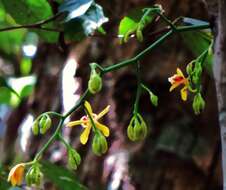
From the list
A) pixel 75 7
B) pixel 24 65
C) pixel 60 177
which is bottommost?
pixel 60 177

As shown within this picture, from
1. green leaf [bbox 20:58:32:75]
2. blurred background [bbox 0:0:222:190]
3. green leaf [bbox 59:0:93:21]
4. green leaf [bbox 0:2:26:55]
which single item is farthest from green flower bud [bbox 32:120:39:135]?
green leaf [bbox 20:58:32:75]

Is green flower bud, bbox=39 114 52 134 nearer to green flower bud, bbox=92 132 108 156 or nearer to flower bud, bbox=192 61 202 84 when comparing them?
green flower bud, bbox=92 132 108 156

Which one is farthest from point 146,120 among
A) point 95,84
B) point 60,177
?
point 95,84

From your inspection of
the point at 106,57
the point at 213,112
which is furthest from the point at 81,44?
the point at 213,112

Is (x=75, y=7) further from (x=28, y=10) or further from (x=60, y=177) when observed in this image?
(x=60, y=177)

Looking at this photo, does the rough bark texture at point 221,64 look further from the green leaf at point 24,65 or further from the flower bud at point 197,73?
the green leaf at point 24,65

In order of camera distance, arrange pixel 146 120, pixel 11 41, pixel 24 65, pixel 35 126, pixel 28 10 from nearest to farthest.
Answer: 1. pixel 35 126
2. pixel 28 10
3. pixel 146 120
4. pixel 11 41
5. pixel 24 65

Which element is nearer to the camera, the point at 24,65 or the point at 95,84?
the point at 95,84
